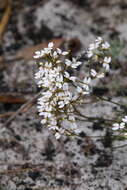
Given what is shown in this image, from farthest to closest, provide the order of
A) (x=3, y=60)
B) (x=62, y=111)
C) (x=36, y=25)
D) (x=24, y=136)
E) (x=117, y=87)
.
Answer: (x=36, y=25) < (x=3, y=60) < (x=117, y=87) < (x=24, y=136) < (x=62, y=111)

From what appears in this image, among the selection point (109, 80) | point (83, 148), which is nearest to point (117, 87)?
point (109, 80)

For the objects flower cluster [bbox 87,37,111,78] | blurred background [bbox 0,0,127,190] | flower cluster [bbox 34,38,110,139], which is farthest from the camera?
blurred background [bbox 0,0,127,190]

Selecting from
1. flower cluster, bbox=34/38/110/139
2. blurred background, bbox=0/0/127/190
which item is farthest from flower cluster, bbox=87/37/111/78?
blurred background, bbox=0/0/127/190

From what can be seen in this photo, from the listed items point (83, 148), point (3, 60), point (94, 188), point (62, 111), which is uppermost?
point (3, 60)

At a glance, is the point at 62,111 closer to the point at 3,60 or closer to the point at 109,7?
the point at 3,60

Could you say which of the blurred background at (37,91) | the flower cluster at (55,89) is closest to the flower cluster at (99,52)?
the flower cluster at (55,89)

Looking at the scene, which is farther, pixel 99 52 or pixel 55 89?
pixel 99 52

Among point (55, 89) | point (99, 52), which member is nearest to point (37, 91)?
point (99, 52)

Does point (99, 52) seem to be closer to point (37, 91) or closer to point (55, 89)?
point (55, 89)

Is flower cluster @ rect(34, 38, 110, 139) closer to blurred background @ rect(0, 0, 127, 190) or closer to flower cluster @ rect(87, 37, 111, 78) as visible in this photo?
flower cluster @ rect(87, 37, 111, 78)
